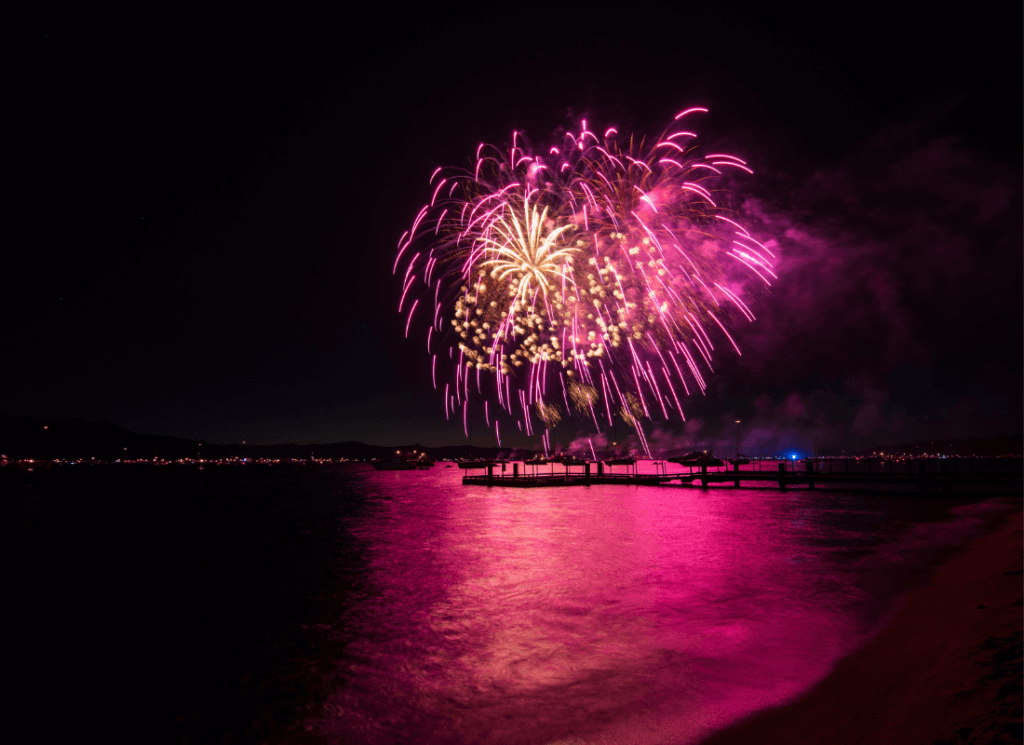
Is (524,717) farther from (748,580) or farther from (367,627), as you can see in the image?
(748,580)

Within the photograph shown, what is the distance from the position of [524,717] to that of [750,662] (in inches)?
162

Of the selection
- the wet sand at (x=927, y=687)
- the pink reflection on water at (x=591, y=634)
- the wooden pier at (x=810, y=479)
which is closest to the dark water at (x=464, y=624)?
the pink reflection on water at (x=591, y=634)

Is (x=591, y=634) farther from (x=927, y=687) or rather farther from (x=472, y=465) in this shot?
(x=472, y=465)

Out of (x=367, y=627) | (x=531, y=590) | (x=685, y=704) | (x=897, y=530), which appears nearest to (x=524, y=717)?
(x=685, y=704)

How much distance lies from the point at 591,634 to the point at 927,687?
19.2 feet

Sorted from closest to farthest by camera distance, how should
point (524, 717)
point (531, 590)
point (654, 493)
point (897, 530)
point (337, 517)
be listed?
point (524, 717) < point (531, 590) < point (897, 530) < point (337, 517) < point (654, 493)

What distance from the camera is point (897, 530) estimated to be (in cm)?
2364

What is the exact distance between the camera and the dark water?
8.17 metres

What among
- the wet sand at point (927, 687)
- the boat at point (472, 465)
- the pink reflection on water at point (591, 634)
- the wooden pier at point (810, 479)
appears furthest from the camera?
the boat at point (472, 465)

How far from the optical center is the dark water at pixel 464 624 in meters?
8.17

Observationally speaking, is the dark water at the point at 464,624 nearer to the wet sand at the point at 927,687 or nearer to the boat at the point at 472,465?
the wet sand at the point at 927,687

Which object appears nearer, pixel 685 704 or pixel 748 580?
pixel 685 704

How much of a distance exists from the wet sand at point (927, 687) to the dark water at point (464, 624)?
1.84 ft

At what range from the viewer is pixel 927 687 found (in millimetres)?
6691
